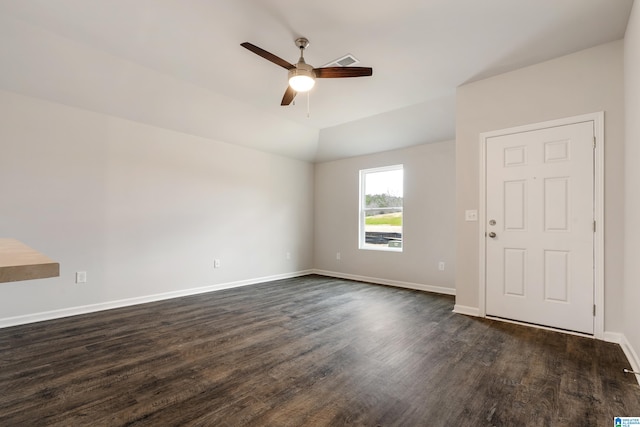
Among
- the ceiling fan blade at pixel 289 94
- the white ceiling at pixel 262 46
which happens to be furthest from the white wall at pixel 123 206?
the ceiling fan blade at pixel 289 94

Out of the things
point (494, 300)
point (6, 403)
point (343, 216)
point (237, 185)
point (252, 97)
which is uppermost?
point (252, 97)

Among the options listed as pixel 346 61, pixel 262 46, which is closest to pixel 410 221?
pixel 346 61

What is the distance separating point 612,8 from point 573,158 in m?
1.22

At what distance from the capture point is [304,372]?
2.18 meters

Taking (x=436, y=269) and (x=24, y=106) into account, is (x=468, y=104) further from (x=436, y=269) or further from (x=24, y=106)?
(x=24, y=106)

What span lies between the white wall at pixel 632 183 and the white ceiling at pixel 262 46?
308 mm

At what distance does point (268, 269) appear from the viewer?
5637 mm

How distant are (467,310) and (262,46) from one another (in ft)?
11.8

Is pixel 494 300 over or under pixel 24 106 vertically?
under

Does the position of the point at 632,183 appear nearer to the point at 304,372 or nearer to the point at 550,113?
the point at 550,113

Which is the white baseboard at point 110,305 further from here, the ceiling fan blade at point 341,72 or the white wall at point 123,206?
the ceiling fan blade at point 341,72

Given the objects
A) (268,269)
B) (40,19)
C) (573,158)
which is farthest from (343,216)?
(40,19)

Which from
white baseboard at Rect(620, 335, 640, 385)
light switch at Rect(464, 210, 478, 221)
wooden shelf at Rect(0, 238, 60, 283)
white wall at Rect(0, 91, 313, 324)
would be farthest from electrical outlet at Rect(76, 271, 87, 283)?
white baseboard at Rect(620, 335, 640, 385)

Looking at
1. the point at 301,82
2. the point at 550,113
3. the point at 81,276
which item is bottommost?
the point at 81,276
